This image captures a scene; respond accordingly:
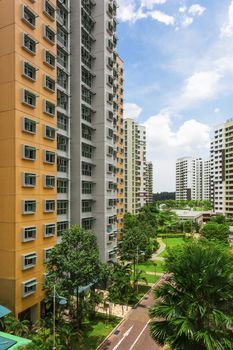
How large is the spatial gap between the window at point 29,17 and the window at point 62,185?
65.9 feet

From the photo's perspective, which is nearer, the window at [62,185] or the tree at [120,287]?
the tree at [120,287]

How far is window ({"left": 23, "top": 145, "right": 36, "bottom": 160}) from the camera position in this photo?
32409 mm

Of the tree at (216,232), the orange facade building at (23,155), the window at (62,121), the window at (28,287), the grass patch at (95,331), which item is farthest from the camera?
Answer: the tree at (216,232)

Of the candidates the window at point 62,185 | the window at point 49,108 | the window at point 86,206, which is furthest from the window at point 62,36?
the window at point 86,206

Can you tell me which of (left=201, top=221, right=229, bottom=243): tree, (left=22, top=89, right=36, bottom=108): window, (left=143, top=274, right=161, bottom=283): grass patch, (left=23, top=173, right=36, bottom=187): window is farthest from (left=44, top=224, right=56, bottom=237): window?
(left=201, top=221, right=229, bottom=243): tree

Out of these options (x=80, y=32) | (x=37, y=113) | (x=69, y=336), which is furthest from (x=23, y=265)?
(x=80, y=32)

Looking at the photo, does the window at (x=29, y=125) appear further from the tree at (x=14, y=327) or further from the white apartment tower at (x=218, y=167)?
the white apartment tower at (x=218, y=167)

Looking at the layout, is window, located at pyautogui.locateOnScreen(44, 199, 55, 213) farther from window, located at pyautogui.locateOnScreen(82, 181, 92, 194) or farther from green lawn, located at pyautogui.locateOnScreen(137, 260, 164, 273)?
green lawn, located at pyautogui.locateOnScreen(137, 260, 164, 273)

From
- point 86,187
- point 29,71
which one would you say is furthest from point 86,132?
point 29,71

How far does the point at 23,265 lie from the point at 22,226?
13.9 feet

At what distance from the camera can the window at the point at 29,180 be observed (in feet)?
106

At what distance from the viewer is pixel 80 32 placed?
4553 cm

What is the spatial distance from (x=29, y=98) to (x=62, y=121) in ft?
28.8

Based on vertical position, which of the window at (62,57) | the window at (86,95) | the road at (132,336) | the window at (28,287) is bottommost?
the road at (132,336)
